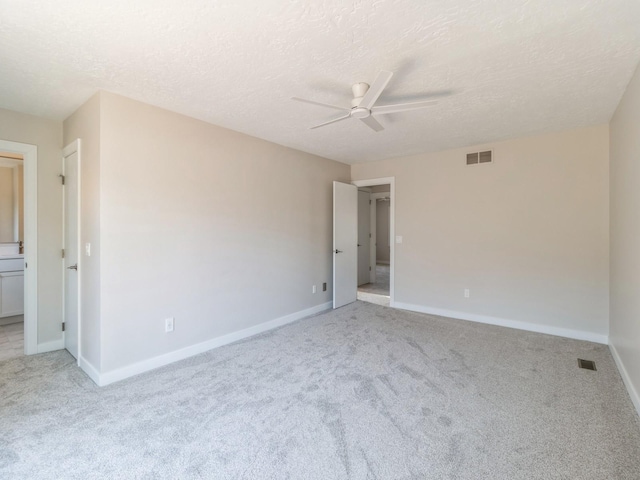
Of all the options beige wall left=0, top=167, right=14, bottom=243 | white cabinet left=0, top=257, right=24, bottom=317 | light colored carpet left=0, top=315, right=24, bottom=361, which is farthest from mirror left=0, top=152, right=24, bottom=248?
light colored carpet left=0, top=315, right=24, bottom=361

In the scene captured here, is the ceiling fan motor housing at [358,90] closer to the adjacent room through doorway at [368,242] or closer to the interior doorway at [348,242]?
the interior doorway at [348,242]

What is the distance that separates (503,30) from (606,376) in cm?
291

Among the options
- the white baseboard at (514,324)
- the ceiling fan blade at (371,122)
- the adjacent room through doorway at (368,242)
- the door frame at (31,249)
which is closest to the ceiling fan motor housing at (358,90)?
the ceiling fan blade at (371,122)

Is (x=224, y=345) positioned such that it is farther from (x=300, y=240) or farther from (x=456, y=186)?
(x=456, y=186)

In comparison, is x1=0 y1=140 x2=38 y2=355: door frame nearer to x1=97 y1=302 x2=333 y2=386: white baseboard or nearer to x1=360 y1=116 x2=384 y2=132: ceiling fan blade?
x1=97 y1=302 x2=333 y2=386: white baseboard

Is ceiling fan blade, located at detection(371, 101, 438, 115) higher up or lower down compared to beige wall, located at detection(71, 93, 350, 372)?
higher up

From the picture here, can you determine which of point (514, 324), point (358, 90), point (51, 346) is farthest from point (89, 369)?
point (514, 324)

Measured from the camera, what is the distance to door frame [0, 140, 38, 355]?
3010 mm

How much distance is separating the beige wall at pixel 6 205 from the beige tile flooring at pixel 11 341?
4.66 ft

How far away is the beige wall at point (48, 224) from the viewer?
3064 millimetres

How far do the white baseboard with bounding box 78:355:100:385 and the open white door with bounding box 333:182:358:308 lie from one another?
308cm

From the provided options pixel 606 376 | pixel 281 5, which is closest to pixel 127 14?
pixel 281 5

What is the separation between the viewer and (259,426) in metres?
1.97

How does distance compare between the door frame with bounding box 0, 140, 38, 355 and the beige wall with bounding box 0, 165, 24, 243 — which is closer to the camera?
the door frame with bounding box 0, 140, 38, 355
